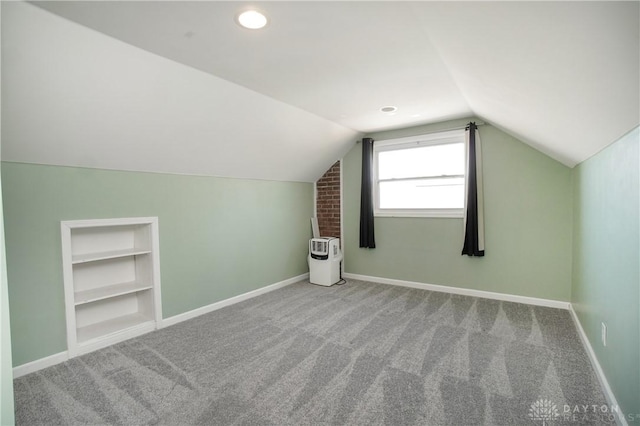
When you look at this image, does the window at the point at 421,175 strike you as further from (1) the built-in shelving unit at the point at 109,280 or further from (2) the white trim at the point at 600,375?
(1) the built-in shelving unit at the point at 109,280

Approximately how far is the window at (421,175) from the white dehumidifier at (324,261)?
2.82ft

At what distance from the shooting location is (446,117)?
3838mm

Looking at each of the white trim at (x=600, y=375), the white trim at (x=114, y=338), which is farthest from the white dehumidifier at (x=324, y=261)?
the white trim at (x=600, y=375)

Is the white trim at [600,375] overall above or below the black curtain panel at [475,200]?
below

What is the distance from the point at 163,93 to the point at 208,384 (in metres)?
2.16

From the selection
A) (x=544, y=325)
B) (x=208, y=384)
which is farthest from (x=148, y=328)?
(x=544, y=325)

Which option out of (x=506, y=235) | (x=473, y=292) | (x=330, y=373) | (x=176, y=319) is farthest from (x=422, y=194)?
(x=176, y=319)

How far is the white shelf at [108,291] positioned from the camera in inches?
105

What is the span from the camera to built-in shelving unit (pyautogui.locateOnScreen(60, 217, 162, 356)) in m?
2.59

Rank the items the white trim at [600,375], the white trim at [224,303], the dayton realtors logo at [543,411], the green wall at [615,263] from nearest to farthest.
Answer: the green wall at [615,263] < the white trim at [600,375] < the dayton realtors logo at [543,411] < the white trim at [224,303]

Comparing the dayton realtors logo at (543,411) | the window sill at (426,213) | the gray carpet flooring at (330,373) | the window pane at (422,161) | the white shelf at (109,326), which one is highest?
the window pane at (422,161)

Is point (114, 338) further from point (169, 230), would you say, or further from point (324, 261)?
point (324, 261)

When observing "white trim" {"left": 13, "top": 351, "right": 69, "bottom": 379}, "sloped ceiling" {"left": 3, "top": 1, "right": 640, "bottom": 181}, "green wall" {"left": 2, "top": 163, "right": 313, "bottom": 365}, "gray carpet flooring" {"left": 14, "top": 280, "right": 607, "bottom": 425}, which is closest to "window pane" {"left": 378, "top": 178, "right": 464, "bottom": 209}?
"sloped ceiling" {"left": 3, "top": 1, "right": 640, "bottom": 181}

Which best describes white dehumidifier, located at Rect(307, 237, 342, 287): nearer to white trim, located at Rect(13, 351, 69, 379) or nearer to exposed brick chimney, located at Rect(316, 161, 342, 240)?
exposed brick chimney, located at Rect(316, 161, 342, 240)
